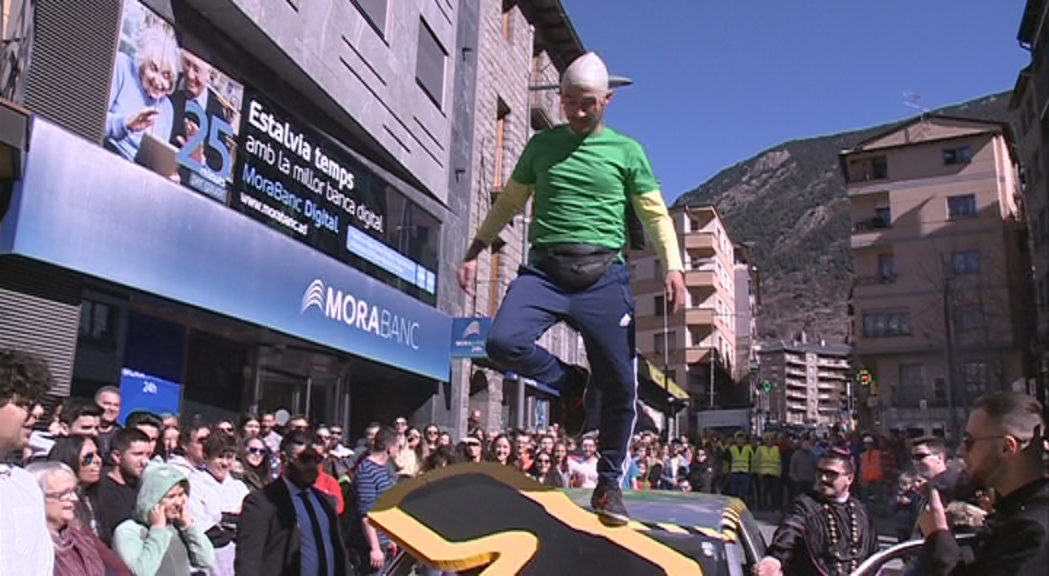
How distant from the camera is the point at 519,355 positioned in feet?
13.7

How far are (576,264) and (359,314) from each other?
42.9 feet

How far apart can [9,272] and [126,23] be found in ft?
11.3

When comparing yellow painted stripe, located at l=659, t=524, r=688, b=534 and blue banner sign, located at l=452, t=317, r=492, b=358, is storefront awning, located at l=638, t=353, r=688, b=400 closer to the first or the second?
blue banner sign, located at l=452, t=317, r=492, b=358

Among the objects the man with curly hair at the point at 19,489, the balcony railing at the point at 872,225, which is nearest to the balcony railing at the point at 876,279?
the balcony railing at the point at 872,225

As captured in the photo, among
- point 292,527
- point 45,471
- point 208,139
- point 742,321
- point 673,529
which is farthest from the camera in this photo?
point 742,321

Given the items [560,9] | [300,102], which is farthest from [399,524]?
[560,9]

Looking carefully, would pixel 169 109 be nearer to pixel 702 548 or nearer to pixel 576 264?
pixel 576 264

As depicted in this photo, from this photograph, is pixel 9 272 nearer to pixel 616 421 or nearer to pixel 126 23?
pixel 126 23

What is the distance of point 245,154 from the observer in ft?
45.5

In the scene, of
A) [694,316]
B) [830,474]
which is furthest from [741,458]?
[694,316]

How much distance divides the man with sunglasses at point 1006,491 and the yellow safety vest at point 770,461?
70.4ft

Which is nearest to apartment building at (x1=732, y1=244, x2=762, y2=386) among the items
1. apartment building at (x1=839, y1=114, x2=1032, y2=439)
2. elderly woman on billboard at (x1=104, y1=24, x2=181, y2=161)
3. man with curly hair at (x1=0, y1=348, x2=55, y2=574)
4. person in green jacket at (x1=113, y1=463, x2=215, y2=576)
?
apartment building at (x1=839, y1=114, x2=1032, y2=439)

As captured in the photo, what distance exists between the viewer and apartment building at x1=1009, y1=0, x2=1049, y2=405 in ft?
125

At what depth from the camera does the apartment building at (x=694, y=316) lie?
69000 mm
